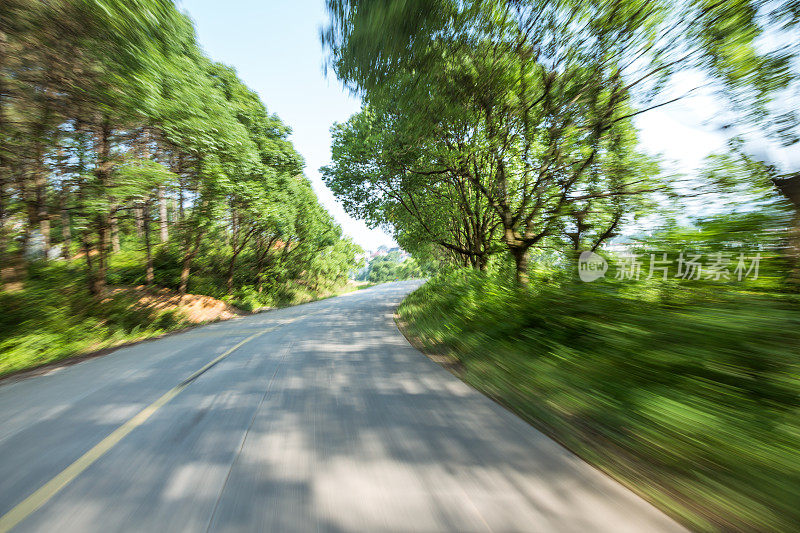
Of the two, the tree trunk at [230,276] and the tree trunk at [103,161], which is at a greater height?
the tree trunk at [103,161]

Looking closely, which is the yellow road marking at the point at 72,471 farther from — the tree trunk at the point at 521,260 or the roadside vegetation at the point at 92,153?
the tree trunk at the point at 521,260

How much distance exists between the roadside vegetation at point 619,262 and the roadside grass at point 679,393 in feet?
0.04

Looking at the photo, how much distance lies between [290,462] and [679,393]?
10.8 ft

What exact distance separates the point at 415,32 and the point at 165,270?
1800 centimetres

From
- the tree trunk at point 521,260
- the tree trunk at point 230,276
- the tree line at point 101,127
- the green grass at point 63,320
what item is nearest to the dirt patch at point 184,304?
the green grass at point 63,320

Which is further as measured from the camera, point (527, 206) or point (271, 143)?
point (271, 143)

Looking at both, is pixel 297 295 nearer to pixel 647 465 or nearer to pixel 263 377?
pixel 263 377

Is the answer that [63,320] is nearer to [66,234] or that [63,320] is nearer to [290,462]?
[66,234]

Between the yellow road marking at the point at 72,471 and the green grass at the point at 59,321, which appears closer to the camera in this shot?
the yellow road marking at the point at 72,471

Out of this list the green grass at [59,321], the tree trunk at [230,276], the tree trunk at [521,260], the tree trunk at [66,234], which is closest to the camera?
the green grass at [59,321]

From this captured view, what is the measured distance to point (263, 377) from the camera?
15.7 feet

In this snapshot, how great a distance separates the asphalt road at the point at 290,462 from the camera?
1.95 m

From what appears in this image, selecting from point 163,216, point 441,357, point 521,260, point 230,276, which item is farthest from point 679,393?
point 230,276

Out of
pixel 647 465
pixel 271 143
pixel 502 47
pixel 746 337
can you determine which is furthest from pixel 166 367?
pixel 271 143
